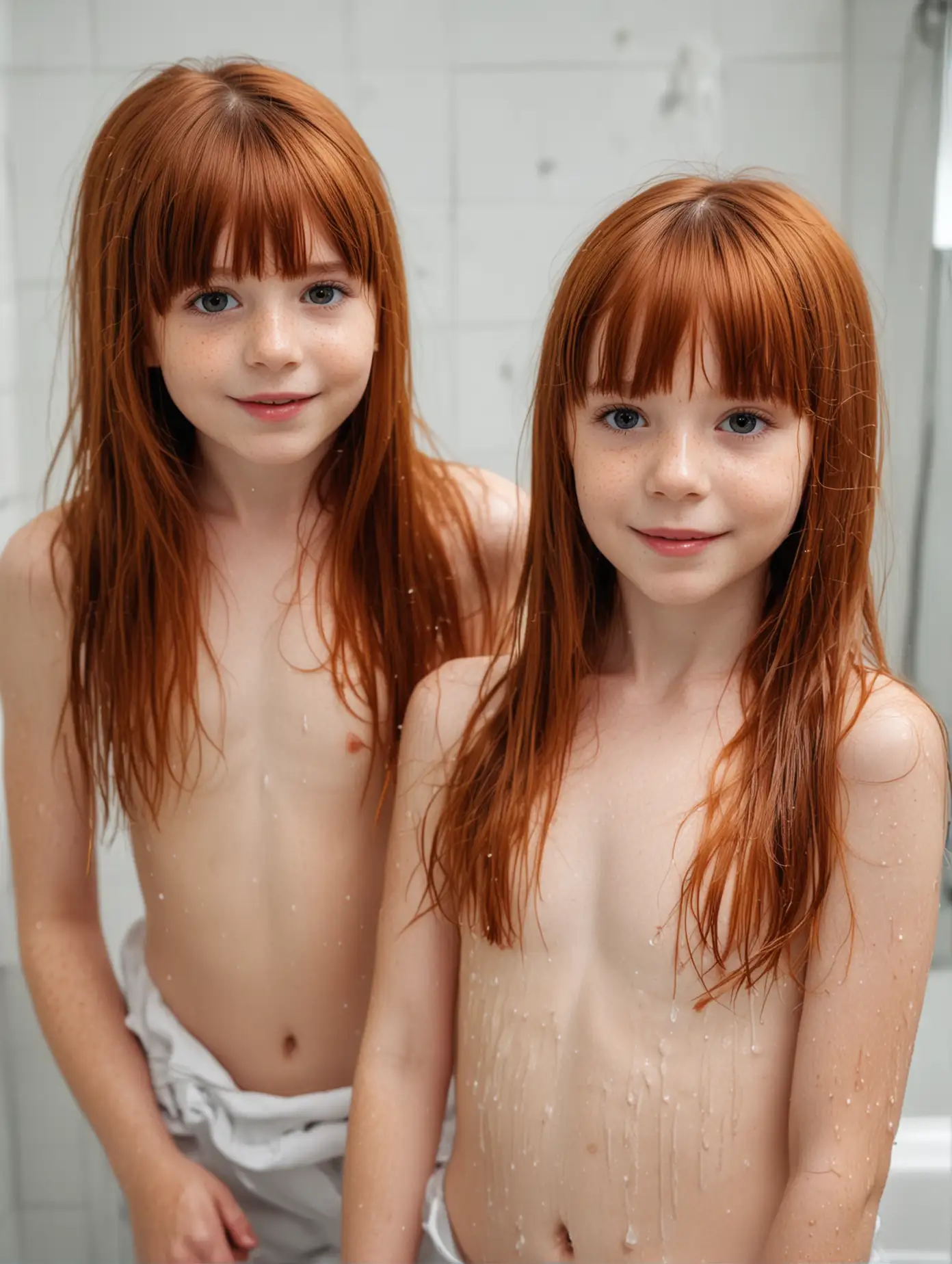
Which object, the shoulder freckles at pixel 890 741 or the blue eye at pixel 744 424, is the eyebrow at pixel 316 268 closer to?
the blue eye at pixel 744 424

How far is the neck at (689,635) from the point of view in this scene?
2.46 ft

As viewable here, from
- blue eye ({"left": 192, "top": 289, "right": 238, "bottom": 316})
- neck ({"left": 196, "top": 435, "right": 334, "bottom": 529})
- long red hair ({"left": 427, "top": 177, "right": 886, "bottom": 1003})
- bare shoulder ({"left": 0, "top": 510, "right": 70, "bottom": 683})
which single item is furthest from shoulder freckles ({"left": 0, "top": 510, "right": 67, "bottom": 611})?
long red hair ({"left": 427, "top": 177, "right": 886, "bottom": 1003})

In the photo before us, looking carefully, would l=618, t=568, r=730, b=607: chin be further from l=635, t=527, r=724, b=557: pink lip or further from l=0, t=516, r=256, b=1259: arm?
l=0, t=516, r=256, b=1259: arm

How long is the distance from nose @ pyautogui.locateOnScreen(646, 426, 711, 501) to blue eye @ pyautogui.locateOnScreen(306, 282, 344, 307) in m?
Result: 0.23

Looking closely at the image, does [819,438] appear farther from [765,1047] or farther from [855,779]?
[765,1047]

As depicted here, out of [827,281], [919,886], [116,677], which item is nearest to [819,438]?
[827,281]

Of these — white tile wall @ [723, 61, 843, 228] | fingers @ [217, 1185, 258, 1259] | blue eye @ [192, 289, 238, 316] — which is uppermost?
white tile wall @ [723, 61, 843, 228]

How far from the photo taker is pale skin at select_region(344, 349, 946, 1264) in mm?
688

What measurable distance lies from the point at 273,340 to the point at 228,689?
23 cm

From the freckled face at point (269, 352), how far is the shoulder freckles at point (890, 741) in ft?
1.11

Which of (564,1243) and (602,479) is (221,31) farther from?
(564,1243)

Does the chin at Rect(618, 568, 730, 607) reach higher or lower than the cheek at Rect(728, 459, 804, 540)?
lower

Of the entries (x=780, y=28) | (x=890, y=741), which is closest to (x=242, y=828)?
(x=890, y=741)

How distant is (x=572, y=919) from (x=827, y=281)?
342 millimetres
